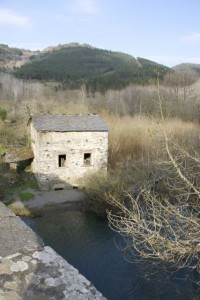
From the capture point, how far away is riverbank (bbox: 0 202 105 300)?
142 inches

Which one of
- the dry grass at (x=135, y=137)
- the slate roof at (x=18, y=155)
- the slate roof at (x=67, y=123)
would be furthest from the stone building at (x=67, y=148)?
the dry grass at (x=135, y=137)

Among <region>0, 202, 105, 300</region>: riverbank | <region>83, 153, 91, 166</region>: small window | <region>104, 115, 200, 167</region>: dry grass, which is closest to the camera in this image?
<region>0, 202, 105, 300</region>: riverbank

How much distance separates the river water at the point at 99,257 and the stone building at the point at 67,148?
107 inches

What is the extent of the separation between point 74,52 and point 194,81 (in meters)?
54.6

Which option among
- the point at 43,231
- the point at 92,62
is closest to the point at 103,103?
the point at 43,231

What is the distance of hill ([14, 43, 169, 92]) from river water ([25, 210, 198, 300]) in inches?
1390

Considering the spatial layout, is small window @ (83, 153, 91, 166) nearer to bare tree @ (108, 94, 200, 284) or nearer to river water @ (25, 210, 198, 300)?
river water @ (25, 210, 198, 300)

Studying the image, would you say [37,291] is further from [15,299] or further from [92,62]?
[92,62]

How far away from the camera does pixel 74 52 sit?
92.0m

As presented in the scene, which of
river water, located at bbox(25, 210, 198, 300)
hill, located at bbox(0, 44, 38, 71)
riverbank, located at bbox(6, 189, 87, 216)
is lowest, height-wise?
river water, located at bbox(25, 210, 198, 300)

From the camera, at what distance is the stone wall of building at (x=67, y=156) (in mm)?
19078

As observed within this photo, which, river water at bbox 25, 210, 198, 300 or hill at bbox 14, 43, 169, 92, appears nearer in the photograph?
river water at bbox 25, 210, 198, 300

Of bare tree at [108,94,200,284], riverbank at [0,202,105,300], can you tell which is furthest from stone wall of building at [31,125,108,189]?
riverbank at [0,202,105,300]

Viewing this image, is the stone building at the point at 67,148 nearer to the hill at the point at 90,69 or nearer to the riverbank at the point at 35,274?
the riverbank at the point at 35,274
